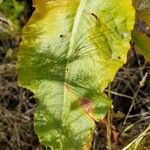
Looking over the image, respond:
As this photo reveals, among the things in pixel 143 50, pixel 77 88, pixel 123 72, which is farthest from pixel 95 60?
pixel 123 72

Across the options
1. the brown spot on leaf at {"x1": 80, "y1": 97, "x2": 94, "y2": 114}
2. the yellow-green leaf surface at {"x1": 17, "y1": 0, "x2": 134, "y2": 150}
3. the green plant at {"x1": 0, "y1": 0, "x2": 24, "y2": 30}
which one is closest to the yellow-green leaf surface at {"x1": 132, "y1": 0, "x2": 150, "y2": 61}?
the yellow-green leaf surface at {"x1": 17, "y1": 0, "x2": 134, "y2": 150}

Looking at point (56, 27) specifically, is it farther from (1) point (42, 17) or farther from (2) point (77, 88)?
(2) point (77, 88)

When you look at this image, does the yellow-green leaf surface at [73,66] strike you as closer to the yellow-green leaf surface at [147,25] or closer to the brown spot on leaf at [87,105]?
the brown spot on leaf at [87,105]

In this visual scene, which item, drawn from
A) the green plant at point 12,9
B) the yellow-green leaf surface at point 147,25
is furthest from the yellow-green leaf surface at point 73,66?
the green plant at point 12,9

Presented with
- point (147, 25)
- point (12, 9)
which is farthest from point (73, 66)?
point (12, 9)

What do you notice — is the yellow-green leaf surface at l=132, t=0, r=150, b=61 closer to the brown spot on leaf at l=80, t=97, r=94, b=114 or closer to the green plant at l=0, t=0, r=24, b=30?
the brown spot on leaf at l=80, t=97, r=94, b=114

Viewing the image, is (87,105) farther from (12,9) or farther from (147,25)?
(12,9)

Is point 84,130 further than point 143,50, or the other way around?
point 143,50

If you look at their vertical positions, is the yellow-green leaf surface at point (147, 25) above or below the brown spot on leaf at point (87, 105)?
above
